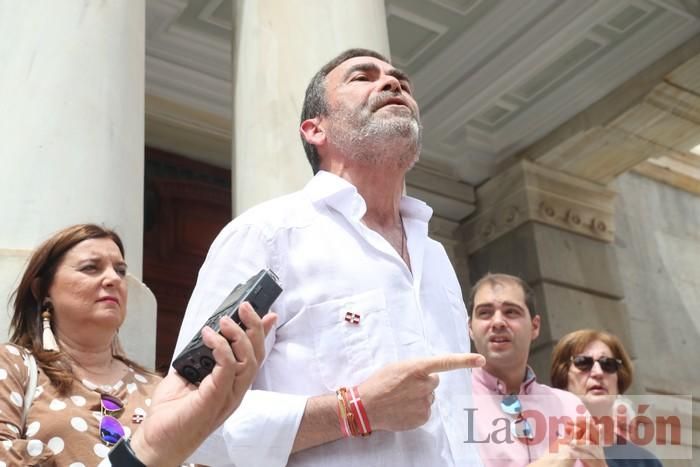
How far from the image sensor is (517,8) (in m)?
8.16

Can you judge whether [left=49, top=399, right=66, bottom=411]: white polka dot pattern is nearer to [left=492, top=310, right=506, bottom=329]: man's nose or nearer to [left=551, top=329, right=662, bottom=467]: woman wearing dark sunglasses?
[left=492, top=310, right=506, bottom=329]: man's nose

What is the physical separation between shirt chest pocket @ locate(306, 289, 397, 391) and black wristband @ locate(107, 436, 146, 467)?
59 centimetres

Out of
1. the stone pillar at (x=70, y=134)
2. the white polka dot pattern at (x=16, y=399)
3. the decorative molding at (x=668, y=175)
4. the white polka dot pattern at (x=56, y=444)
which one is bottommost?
the white polka dot pattern at (x=56, y=444)

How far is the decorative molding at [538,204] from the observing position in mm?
9094

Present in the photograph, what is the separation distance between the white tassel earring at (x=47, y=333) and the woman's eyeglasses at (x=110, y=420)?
230mm

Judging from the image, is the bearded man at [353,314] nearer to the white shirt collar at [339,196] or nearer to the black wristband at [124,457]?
the white shirt collar at [339,196]

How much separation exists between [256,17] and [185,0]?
9.55 ft

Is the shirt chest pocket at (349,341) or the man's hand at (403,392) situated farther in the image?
the shirt chest pocket at (349,341)

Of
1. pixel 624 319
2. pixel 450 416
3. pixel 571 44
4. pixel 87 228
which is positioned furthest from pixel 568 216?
pixel 450 416

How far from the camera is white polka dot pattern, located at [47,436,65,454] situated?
2.44m

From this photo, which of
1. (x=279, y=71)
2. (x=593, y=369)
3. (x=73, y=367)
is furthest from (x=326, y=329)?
(x=279, y=71)

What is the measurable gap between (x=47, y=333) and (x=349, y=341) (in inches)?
49.6

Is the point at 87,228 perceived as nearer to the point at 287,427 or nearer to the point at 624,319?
the point at 287,427

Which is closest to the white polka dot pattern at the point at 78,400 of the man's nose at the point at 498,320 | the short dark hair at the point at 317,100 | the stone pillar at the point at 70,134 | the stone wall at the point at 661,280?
the stone pillar at the point at 70,134
